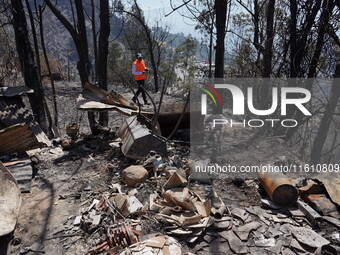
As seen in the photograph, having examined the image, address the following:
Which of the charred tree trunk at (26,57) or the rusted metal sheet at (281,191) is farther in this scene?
the charred tree trunk at (26,57)

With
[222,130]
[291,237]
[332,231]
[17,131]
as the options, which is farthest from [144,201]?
[222,130]

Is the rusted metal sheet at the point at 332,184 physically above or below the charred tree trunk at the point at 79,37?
below

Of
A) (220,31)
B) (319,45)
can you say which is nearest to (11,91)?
(220,31)

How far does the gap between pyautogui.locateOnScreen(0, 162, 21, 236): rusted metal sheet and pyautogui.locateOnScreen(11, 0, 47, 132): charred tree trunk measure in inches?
166

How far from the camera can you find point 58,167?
17.1ft

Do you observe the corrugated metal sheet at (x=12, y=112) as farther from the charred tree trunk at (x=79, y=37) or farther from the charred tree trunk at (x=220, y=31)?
the charred tree trunk at (x=220, y=31)

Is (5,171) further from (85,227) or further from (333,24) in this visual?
(333,24)

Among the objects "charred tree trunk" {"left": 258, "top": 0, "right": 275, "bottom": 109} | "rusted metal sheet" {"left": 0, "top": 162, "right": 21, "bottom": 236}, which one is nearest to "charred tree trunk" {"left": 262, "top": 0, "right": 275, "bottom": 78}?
"charred tree trunk" {"left": 258, "top": 0, "right": 275, "bottom": 109}

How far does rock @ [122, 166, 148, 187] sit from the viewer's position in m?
4.27

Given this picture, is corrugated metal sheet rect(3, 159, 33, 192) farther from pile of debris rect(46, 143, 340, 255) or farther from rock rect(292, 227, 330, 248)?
rock rect(292, 227, 330, 248)

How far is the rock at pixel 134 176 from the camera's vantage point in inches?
168

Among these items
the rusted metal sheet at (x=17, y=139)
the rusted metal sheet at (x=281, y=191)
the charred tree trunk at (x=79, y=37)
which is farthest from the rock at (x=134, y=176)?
the charred tree trunk at (x=79, y=37)

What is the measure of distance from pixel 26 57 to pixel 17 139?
2992 millimetres

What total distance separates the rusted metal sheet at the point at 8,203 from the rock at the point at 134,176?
1529 millimetres
